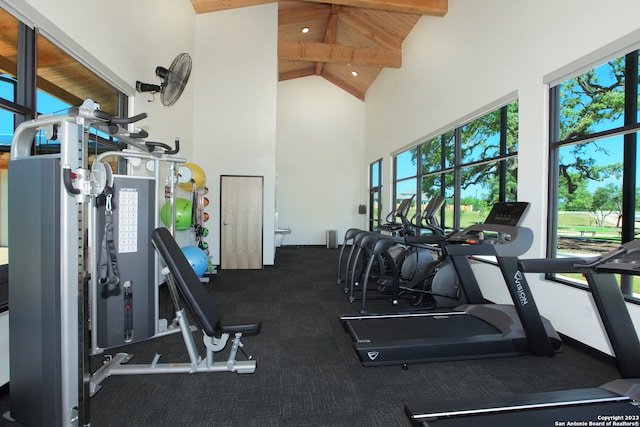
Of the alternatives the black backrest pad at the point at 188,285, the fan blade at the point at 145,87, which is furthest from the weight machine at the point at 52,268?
the fan blade at the point at 145,87

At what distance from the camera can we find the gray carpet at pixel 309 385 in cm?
200

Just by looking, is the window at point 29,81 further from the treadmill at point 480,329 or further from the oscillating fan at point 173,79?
the treadmill at point 480,329

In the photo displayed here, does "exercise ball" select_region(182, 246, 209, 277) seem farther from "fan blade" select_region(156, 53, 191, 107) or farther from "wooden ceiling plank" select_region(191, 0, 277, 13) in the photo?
"wooden ceiling plank" select_region(191, 0, 277, 13)

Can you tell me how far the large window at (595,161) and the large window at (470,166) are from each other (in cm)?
63

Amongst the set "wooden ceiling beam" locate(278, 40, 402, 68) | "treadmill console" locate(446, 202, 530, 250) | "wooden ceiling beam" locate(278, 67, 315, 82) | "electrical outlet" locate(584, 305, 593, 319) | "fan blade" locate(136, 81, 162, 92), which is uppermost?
"wooden ceiling beam" locate(278, 67, 315, 82)

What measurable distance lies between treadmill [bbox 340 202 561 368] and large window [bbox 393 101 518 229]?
1380 millimetres

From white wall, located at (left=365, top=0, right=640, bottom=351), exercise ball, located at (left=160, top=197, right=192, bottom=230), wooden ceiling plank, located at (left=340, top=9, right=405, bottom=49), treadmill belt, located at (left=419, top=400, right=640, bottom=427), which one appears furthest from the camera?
wooden ceiling plank, located at (left=340, top=9, right=405, bottom=49)

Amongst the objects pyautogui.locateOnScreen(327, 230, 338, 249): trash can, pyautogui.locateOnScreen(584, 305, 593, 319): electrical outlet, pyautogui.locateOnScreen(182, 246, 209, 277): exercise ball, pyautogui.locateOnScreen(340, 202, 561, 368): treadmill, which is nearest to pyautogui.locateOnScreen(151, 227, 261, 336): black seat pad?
pyautogui.locateOnScreen(340, 202, 561, 368): treadmill

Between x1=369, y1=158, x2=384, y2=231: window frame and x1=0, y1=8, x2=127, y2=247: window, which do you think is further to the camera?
x1=369, y1=158, x2=384, y2=231: window frame

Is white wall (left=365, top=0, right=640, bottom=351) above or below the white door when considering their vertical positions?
above

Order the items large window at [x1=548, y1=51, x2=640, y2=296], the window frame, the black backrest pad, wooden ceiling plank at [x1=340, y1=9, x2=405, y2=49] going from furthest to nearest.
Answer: the window frame, wooden ceiling plank at [x1=340, y1=9, x2=405, y2=49], large window at [x1=548, y1=51, x2=640, y2=296], the black backrest pad

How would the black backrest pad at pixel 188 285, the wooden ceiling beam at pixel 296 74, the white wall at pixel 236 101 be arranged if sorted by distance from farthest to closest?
1. the wooden ceiling beam at pixel 296 74
2. the white wall at pixel 236 101
3. the black backrest pad at pixel 188 285

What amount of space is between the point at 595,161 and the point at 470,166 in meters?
2.02

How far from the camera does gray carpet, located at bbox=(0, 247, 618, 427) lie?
6.56 ft
